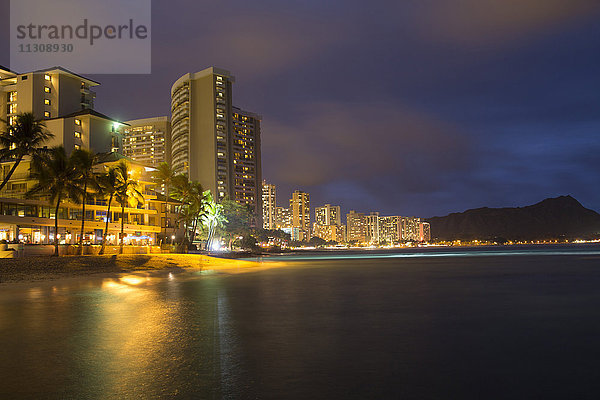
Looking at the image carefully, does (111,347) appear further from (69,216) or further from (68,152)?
(68,152)

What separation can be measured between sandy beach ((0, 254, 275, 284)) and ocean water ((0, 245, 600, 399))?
18.9 metres

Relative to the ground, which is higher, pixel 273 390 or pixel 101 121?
pixel 101 121

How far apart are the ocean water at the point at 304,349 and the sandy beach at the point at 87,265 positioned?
61.9 ft

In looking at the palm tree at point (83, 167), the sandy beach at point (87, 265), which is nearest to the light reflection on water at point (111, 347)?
the sandy beach at point (87, 265)

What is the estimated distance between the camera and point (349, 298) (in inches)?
825

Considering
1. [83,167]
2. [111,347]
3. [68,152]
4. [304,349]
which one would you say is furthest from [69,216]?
[304,349]

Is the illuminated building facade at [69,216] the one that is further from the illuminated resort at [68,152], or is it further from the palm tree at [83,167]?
the palm tree at [83,167]

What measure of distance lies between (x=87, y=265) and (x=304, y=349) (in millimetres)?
39823

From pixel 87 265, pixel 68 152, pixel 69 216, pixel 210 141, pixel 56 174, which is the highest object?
pixel 210 141

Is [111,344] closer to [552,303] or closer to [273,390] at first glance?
[273,390]

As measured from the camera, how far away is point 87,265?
4381 centimetres

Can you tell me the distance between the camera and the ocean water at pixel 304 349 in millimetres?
7352

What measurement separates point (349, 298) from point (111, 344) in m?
12.3

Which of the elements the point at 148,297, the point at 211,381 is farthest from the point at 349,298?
the point at 211,381
